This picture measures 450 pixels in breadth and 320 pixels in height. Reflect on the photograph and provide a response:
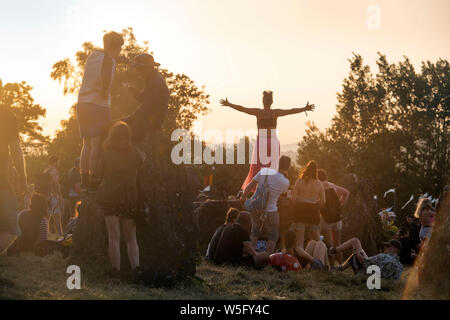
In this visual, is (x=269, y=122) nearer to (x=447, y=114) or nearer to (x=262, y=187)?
(x=262, y=187)

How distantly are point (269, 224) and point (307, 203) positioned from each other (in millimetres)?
783

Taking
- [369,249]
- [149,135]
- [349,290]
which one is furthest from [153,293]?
[369,249]

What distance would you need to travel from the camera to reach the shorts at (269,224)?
10.7m

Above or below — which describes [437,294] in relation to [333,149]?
below

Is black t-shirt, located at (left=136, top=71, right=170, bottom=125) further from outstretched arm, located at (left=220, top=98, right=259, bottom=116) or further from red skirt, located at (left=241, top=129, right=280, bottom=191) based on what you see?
red skirt, located at (left=241, top=129, right=280, bottom=191)

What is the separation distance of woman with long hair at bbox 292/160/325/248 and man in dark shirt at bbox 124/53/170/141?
3713 millimetres

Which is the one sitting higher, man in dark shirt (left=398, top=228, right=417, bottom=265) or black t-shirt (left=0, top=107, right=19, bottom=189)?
black t-shirt (left=0, top=107, right=19, bottom=189)

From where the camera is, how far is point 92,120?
7293 mm

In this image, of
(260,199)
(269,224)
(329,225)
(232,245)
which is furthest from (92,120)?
(329,225)

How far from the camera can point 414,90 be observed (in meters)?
50.8

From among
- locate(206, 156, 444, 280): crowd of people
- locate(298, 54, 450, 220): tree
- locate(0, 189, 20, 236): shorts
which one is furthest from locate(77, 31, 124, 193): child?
locate(298, 54, 450, 220): tree

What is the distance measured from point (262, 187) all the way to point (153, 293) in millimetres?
4574

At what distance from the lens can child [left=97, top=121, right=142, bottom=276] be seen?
7.09 m

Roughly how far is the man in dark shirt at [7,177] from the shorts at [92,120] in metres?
0.97
